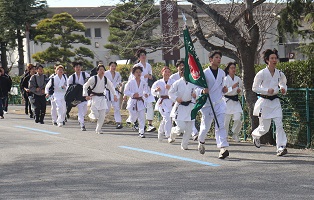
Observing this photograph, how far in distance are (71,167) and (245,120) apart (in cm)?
612

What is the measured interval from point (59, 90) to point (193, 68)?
31.1 ft

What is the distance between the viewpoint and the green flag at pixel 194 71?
1213cm

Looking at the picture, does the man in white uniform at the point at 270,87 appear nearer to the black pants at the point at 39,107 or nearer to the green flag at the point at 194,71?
the green flag at the point at 194,71

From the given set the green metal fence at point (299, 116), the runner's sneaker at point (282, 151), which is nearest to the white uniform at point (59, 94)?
the green metal fence at point (299, 116)

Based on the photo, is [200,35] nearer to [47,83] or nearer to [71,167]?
[71,167]

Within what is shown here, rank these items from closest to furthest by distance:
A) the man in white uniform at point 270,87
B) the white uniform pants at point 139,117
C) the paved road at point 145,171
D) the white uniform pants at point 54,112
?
the paved road at point 145,171, the man in white uniform at point 270,87, the white uniform pants at point 139,117, the white uniform pants at point 54,112

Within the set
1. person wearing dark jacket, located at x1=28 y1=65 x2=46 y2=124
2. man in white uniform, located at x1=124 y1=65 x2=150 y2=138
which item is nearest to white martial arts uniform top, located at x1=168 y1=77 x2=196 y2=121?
man in white uniform, located at x1=124 y1=65 x2=150 y2=138

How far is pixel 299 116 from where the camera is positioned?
46.6ft

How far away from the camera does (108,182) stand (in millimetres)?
9578

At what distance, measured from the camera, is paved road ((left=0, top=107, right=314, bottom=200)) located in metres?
8.64

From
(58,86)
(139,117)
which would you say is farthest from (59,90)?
(139,117)

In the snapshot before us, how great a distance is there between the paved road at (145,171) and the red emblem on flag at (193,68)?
1394 millimetres

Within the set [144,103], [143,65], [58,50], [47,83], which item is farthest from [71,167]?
[58,50]

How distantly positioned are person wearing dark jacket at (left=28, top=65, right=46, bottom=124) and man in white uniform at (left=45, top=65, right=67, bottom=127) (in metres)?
1.21
